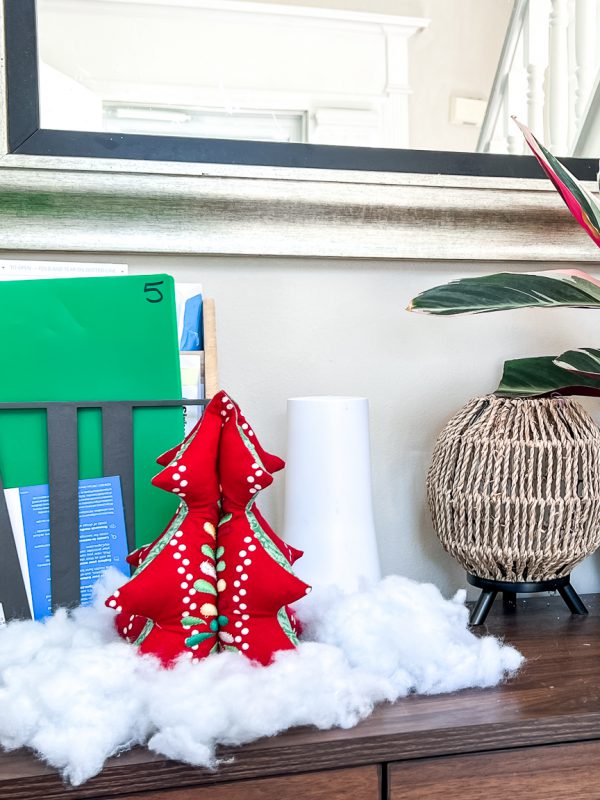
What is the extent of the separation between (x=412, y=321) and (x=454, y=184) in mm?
160

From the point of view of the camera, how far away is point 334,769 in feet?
1.37

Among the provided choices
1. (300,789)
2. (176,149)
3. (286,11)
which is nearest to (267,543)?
(300,789)

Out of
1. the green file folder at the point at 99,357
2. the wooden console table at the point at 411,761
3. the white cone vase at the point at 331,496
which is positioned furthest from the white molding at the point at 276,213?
the wooden console table at the point at 411,761

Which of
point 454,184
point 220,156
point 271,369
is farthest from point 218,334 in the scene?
point 454,184

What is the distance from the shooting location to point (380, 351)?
2.59ft

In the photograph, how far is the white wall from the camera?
0.76 m

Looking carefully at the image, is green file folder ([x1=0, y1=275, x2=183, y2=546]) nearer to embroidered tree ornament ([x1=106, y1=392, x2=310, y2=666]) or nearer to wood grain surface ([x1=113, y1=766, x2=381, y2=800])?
embroidered tree ornament ([x1=106, y1=392, x2=310, y2=666])

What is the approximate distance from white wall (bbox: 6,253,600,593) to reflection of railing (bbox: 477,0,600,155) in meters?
0.16

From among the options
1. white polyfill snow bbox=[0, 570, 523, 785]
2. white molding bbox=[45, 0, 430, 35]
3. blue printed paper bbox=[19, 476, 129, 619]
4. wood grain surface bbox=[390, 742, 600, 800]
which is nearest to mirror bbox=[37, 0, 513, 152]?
white molding bbox=[45, 0, 430, 35]

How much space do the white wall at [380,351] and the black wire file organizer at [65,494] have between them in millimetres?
183

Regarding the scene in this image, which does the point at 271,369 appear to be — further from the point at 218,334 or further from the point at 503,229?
the point at 503,229

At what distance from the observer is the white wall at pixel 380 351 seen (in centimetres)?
76

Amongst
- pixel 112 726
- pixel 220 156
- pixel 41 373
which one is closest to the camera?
pixel 112 726

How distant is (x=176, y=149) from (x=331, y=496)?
1.30 ft
